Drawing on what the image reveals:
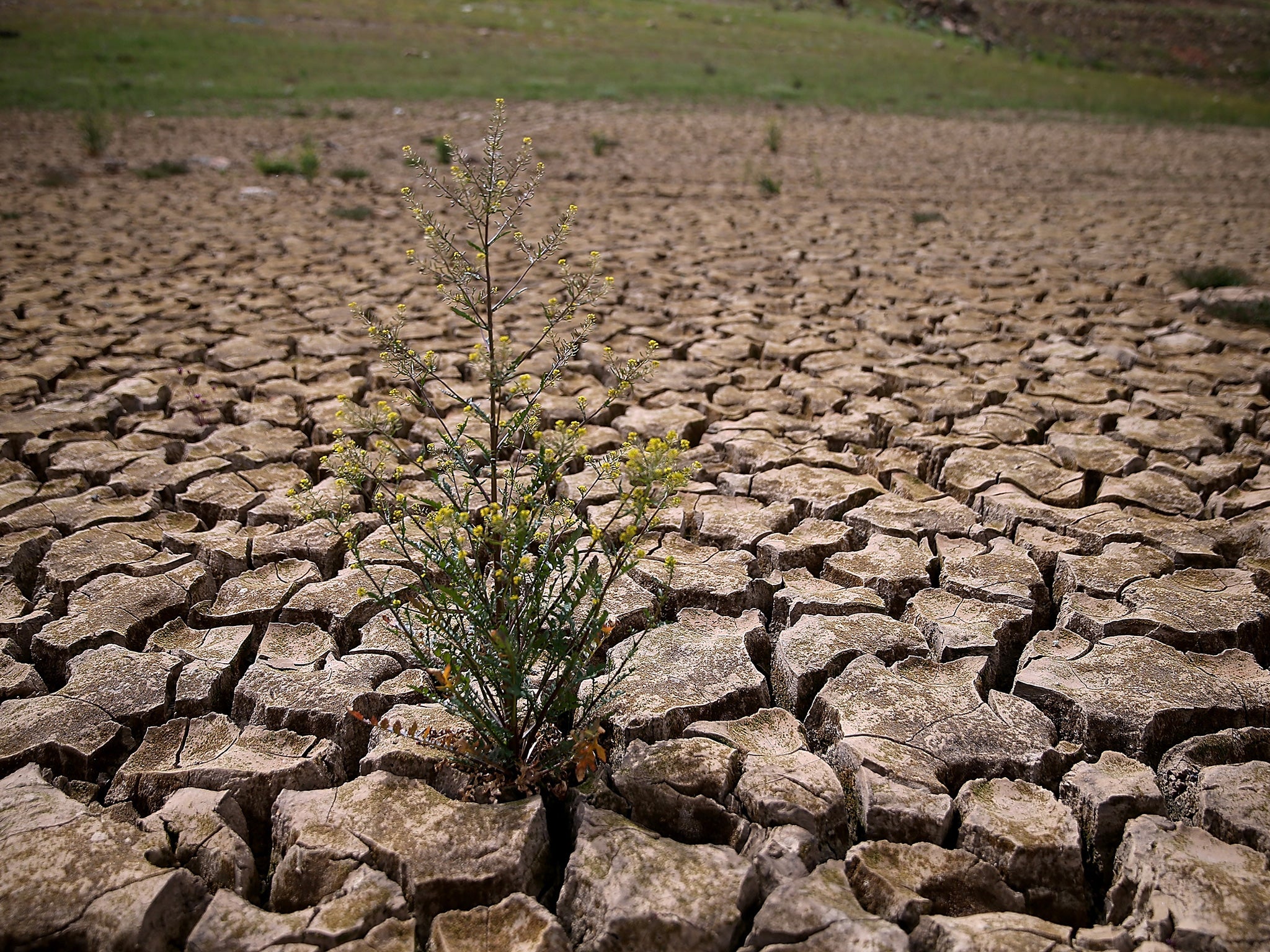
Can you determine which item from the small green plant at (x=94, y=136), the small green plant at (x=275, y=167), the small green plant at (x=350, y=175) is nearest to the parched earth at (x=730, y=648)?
the small green plant at (x=350, y=175)

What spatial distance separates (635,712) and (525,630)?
37 cm

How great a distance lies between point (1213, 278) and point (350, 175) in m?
8.60

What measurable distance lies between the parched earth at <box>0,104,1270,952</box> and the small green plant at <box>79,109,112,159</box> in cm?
568

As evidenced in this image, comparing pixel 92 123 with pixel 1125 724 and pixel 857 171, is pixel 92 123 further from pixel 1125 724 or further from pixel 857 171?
A: pixel 1125 724

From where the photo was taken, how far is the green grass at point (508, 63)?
17.2m

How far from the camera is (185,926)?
167 cm

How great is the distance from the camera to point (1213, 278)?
5.93 meters

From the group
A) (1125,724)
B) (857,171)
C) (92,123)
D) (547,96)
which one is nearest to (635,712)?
(1125,724)

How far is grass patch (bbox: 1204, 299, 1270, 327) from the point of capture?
17.3ft

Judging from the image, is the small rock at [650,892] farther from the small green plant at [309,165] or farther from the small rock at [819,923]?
the small green plant at [309,165]

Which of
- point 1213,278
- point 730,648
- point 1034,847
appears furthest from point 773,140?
point 1034,847

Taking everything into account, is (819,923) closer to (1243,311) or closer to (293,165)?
(1243,311)

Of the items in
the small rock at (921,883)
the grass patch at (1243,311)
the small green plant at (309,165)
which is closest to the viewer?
the small rock at (921,883)

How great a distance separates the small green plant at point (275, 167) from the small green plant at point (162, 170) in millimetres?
813
